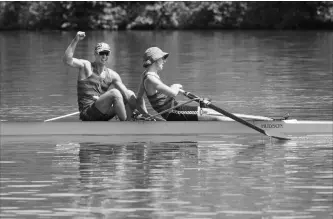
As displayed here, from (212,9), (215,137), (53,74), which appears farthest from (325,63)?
(212,9)

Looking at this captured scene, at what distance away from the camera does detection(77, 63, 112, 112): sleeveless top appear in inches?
677

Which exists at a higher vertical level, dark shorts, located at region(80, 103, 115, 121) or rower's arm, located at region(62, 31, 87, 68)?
rower's arm, located at region(62, 31, 87, 68)

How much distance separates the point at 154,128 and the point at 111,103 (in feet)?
2.81

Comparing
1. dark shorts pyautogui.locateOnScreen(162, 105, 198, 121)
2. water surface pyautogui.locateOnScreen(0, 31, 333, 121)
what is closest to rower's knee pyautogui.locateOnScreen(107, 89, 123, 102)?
dark shorts pyautogui.locateOnScreen(162, 105, 198, 121)

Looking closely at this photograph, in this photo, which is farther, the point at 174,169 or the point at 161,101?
the point at 161,101

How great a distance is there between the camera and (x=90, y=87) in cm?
1733

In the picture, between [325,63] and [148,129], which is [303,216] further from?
[325,63]

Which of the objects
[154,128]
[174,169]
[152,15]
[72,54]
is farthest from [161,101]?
[152,15]

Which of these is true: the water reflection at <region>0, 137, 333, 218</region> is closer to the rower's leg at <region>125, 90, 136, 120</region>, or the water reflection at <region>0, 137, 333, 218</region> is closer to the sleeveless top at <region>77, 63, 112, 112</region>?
the rower's leg at <region>125, 90, 136, 120</region>

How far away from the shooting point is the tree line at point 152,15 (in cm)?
8025

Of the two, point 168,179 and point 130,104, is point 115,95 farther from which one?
point 168,179

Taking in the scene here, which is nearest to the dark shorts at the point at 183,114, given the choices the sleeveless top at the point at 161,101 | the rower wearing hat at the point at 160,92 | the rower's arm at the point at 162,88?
the rower wearing hat at the point at 160,92

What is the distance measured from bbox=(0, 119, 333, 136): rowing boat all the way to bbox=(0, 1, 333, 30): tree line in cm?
6047

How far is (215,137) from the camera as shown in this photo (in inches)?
731
